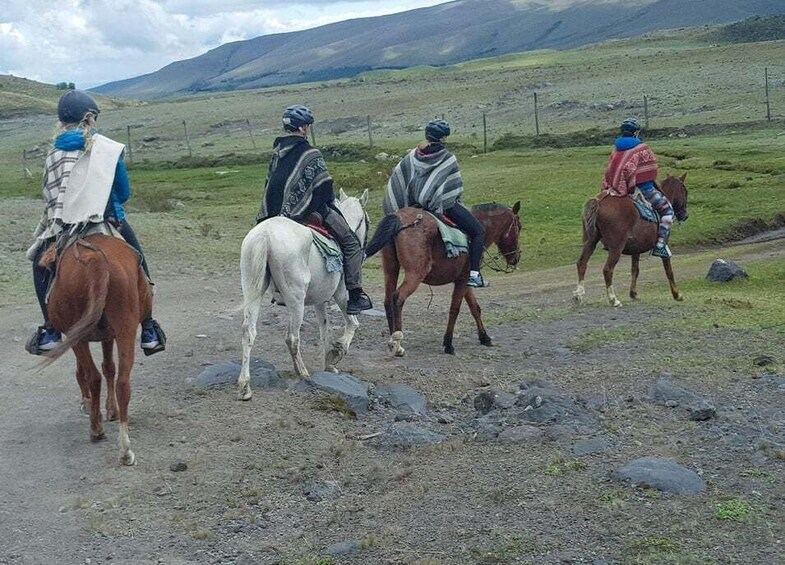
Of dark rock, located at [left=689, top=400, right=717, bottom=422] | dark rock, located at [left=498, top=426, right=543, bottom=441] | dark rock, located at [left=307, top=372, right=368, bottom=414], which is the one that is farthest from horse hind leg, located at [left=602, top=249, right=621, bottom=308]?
dark rock, located at [left=498, top=426, right=543, bottom=441]

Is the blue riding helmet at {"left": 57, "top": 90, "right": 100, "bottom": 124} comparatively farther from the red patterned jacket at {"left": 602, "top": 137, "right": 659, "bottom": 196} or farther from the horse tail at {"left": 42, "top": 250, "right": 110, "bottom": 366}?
the red patterned jacket at {"left": 602, "top": 137, "right": 659, "bottom": 196}

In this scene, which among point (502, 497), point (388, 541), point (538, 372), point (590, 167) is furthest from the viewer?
point (590, 167)

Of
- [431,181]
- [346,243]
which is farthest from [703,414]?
[431,181]

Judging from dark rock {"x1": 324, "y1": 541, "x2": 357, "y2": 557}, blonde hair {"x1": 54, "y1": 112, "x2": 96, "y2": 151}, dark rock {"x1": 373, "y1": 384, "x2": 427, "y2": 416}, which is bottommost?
dark rock {"x1": 373, "y1": 384, "x2": 427, "y2": 416}

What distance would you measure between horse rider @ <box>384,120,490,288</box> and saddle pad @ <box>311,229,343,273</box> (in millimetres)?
2206

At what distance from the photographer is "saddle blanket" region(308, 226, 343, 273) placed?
419 inches

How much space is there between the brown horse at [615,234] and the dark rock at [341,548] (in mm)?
10259

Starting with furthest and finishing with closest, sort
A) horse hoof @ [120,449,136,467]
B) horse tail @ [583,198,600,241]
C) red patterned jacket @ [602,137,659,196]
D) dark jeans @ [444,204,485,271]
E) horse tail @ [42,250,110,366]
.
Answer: horse tail @ [583,198,600,241] < red patterned jacket @ [602,137,659,196] < dark jeans @ [444,204,485,271] < horse hoof @ [120,449,136,467] < horse tail @ [42,250,110,366]

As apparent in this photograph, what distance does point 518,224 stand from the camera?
14.5 metres

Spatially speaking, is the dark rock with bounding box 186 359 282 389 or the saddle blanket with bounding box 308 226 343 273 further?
the saddle blanket with bounding box 308 226 343 273

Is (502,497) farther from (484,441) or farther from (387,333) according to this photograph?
(387,333)

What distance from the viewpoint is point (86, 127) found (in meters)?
8.47

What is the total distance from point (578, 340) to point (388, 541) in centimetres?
722

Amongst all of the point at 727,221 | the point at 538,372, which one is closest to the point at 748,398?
the point at 538,372
